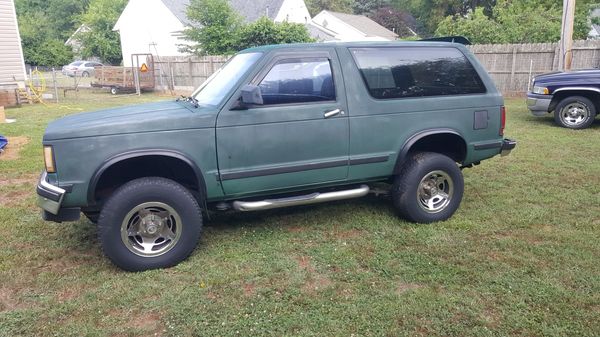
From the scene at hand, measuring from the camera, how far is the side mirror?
4.00 metres

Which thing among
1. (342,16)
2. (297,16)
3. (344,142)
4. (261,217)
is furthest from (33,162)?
(342,16)

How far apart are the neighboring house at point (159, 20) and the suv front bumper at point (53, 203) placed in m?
30.8

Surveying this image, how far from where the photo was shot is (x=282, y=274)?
3924mm

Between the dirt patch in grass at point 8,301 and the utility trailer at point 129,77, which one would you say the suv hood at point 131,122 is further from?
the utility trailer at point 129,77

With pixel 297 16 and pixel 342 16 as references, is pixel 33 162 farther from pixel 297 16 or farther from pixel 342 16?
pixel 342 16

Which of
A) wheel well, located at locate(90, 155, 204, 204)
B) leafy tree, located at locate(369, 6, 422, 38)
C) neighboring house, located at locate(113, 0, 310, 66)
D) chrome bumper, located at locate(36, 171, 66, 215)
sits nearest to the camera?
chrome bumper, located at locate(36, 171, 66, 215)

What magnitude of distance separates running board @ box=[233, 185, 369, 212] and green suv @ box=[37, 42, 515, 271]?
1 cm

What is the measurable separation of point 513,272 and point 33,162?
734 cm

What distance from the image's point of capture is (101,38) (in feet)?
124

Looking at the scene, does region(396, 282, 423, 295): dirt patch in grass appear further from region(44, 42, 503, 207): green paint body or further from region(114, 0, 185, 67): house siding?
region(114, 0, 185, 67): house siding

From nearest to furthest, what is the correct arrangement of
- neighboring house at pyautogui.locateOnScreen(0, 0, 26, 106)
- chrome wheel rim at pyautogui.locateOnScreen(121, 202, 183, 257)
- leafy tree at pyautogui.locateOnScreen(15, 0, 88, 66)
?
chrome wheel rim at pyautogui.locateOnScreen(121, 202, 183, 257)
neighboring house at pyautogui.locateOnScreen(0, 0, 26, 106)
leafy tree at pyautogui.locateOnScreen(15, 0, 88, 66)

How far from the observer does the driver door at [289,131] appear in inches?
164

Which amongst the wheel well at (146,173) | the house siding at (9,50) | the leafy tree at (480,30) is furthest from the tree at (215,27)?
the wheel well at (146,173)

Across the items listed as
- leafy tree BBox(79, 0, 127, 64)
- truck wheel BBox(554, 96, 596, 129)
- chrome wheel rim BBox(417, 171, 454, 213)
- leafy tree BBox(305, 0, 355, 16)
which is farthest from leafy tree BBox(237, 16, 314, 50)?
leafy tree BBox(305, 0, 355, 16)
